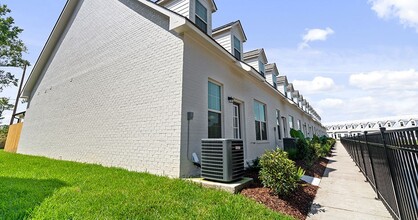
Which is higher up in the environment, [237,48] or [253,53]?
[253,53]

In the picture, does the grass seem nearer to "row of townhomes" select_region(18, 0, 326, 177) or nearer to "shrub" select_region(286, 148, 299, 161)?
"row of townhomes" select_region(18, 0, 326, 177)

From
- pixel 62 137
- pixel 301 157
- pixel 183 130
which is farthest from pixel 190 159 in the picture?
pixel 62 137

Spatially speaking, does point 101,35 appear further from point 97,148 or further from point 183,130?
point 183,130

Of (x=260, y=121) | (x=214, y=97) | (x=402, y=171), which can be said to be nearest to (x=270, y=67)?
(x=260, y=121)

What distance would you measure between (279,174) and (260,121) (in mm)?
6489

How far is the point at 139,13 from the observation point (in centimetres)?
696

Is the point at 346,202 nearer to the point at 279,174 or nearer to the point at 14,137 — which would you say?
the point at 279,174

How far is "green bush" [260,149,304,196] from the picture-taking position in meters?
4.14

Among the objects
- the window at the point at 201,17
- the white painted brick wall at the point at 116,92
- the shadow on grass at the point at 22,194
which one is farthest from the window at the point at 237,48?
the shadow on grass at the point at 22,194

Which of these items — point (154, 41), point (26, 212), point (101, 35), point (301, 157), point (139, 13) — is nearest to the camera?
point (26, 212)

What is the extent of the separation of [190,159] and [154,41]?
399 cm

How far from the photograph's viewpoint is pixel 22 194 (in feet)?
12.7

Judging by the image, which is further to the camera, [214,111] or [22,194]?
[214,111]

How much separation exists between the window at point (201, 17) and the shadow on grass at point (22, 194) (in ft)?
22.4
